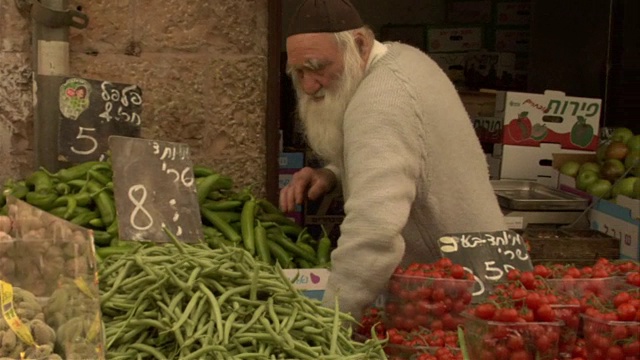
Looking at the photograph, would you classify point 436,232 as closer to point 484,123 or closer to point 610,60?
point 484,123

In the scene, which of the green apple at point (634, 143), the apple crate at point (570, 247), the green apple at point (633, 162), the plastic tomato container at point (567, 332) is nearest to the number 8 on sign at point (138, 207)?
the plastic tomato container at point (567, 332)

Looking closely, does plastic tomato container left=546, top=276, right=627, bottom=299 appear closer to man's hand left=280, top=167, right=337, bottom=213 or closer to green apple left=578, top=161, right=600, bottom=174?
man's hand left=280, top=167, right=337, bottom=213

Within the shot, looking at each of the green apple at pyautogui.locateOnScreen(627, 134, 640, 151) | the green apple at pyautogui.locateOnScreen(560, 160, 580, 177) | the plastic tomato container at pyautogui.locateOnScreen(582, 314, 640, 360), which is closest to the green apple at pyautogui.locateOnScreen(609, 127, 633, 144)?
the green apple at pyautogui.locateOnScreen(627, 134, 640, 151)

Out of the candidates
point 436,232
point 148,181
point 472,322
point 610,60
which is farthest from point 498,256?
point 610,60

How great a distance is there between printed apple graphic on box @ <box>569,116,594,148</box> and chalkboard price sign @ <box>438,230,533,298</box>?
9.23 ft

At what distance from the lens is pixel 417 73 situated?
3.68m

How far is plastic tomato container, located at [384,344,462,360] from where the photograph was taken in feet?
9.12

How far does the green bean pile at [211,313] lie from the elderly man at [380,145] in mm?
437

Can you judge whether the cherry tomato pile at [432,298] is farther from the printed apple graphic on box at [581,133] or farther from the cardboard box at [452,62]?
the cardboard box at [452,62]

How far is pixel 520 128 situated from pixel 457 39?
101 inches

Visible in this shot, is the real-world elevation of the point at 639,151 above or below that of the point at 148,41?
below

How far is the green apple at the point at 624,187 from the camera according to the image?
5438 millimetres

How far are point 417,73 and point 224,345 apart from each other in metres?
1.50

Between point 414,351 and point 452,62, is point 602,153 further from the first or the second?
point 414,351
